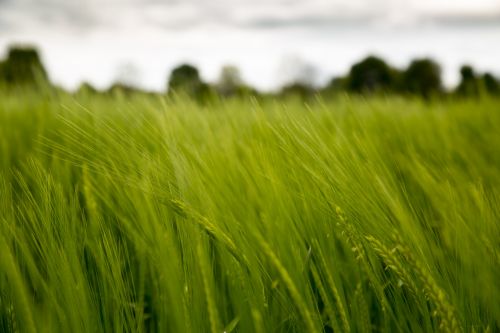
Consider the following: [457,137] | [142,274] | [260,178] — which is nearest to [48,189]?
[142,274]

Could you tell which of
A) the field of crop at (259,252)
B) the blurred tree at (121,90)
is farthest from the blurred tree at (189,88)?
the field of crop at (259,252)

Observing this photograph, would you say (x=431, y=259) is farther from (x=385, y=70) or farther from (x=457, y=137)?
(x=385, y=70)

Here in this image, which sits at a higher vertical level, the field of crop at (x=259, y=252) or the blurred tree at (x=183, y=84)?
the blurred tree at (x=183, y=84)

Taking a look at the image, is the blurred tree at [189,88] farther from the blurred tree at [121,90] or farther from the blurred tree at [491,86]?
the blurred tree at [491,86]

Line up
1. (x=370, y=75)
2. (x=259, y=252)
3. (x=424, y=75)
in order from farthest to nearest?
(x=424, y=75) → (x=370, y=75) → (x=259, y=252)

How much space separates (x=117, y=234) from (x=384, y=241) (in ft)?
1.43

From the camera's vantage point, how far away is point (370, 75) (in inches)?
650

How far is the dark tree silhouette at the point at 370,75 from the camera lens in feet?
53.7

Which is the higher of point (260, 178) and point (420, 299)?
point (260, 178)

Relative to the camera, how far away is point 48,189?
1.94 ft

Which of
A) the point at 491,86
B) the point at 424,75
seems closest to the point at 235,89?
the point at 491,86

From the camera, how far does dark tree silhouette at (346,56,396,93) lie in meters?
16.4

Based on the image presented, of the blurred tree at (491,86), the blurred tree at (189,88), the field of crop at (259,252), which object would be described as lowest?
the blurred tree at (491,86)

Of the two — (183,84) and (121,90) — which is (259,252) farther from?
(183,84)
